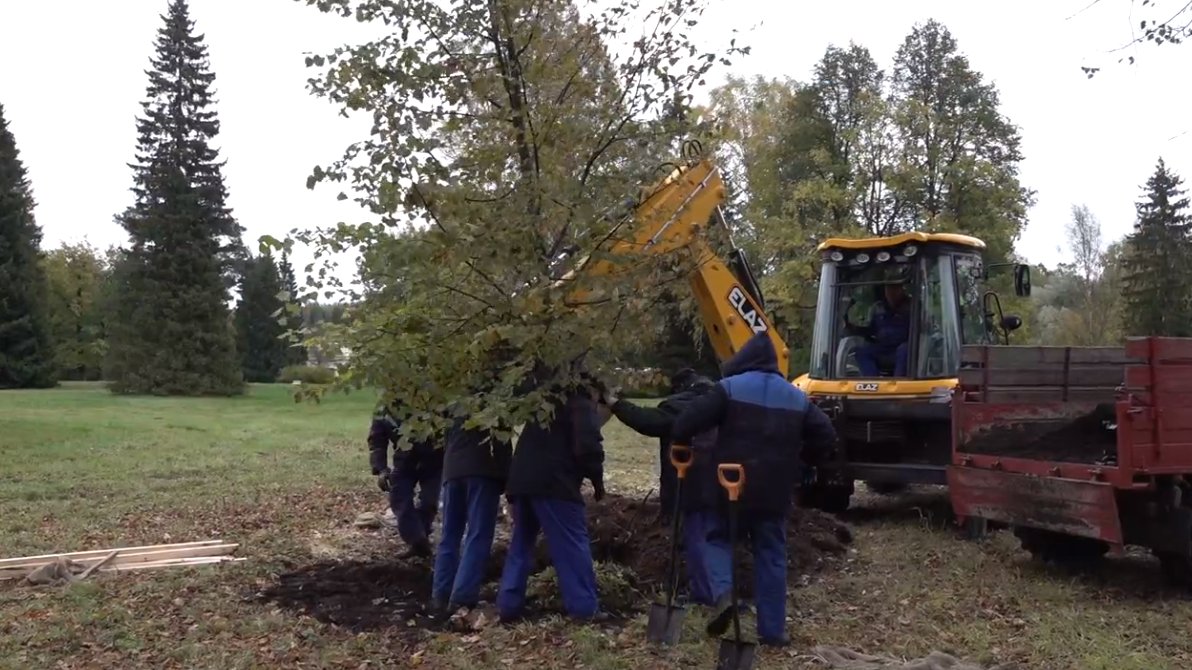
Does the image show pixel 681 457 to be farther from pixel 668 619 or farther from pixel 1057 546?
pixel 1057 546

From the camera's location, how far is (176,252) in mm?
43094

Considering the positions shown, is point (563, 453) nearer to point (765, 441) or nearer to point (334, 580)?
point (765, 441)

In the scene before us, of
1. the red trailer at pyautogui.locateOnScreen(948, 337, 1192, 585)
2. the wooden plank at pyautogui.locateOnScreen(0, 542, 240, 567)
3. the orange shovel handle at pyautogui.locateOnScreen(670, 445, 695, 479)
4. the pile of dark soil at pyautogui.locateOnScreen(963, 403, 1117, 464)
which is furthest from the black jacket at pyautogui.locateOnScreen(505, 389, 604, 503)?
the wooden plank at pyautogui.locateOnScreen(0, 542, 240, 567)

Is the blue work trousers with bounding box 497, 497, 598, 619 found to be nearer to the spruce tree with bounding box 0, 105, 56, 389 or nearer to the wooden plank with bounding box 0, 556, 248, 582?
the wooden plank with bounding box 0, 556, 248, 582

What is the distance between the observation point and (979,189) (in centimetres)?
3122

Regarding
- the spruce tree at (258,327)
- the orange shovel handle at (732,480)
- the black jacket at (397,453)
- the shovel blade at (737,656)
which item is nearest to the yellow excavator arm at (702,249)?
the orange shovel handle at (732,480)

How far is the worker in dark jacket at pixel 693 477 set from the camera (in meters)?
7.21

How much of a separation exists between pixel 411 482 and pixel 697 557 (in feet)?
9.82

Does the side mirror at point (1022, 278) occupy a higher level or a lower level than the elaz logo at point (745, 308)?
higher

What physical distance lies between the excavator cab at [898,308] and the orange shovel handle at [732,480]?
4.59 meters

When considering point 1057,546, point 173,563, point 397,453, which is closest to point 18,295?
point 173,563

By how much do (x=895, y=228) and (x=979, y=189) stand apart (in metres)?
3.07

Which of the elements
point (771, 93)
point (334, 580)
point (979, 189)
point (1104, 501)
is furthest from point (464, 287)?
point (771, 93)

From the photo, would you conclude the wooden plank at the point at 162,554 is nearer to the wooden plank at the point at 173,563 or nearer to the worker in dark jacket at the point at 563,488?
the wooden plank at the point at 173,563
